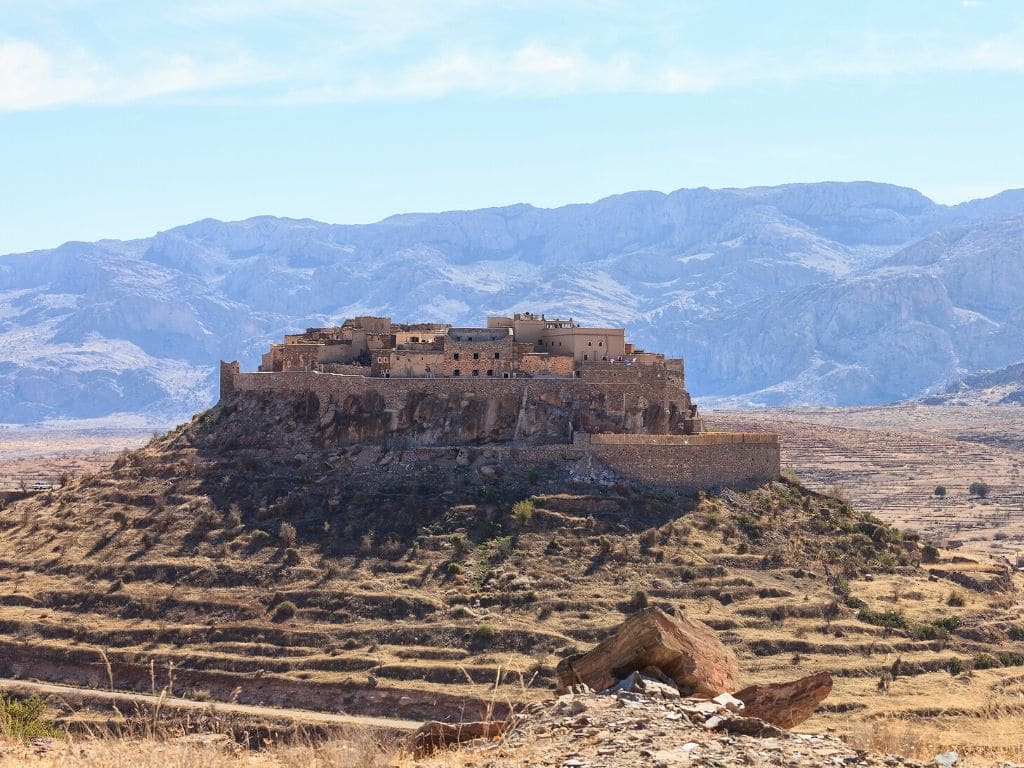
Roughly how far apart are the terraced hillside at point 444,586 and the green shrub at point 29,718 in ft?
16.1

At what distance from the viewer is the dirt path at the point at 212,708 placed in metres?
51.5

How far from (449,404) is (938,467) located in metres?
90.9

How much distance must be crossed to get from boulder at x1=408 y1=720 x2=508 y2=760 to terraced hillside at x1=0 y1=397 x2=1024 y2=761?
1083 inches

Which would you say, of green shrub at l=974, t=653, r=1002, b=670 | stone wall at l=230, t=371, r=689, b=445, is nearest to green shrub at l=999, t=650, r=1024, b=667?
green shrub at l=974, t=653, r=1002, b=670

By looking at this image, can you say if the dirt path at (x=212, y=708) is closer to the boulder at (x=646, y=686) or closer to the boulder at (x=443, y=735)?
the boulder at (x=443, y=735)

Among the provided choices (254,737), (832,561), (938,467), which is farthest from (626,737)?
(938,467)

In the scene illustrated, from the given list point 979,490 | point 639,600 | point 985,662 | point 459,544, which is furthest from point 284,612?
point 979,490

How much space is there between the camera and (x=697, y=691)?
24422mm

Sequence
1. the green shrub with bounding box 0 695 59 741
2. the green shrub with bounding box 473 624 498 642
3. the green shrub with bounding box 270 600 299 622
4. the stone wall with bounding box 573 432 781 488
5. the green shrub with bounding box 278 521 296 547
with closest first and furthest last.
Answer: the green shrub with bounding box 0 695 59 741
the green shrub with bounding box 473 624 498 642
the green shrub with bounding box 270 600 299 622
the green shrub with bounding box 278 521 296 547
the stone wall with bounding box 573 432 781 488

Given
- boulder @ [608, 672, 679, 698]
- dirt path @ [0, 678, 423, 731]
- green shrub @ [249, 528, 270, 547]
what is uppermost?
boulder @ [608, 672, 679, 698]

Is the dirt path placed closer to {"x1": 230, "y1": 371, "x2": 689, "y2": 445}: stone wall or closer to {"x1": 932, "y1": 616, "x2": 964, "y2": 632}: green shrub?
{"x1": 230, "y1": 371, "x2": 689, "y2": 445}: stone wall

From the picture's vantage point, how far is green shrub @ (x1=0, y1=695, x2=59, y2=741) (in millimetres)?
34416

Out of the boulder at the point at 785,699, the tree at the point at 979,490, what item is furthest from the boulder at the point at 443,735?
the tree at the point at 979,490

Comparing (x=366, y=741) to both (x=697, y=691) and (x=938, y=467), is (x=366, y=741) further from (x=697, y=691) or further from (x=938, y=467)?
(x=938, y=467)
